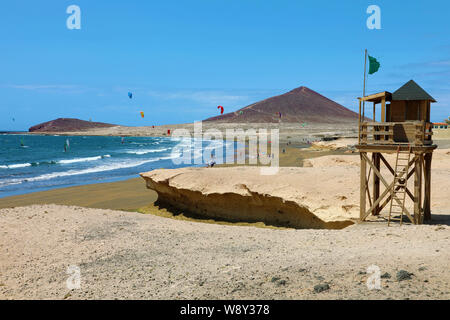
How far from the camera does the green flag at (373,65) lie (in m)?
13.1

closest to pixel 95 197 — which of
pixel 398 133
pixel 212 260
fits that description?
pixel 212 260

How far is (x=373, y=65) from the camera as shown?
13086mm

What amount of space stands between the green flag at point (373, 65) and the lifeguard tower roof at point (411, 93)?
1.59 m

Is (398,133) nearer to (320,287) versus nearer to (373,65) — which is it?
(373,65)

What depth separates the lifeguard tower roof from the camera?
11500 millimetres

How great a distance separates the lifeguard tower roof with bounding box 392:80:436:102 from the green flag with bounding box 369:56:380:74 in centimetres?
159

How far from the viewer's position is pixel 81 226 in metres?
12.6

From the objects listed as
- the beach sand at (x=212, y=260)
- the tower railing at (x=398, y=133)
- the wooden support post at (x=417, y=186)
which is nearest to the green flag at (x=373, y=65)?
the tower railing at (x=398, y=133)

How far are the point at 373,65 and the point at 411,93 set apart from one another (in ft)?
6.63

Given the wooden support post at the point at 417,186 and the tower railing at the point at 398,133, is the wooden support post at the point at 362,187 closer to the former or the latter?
the tower railing at the point at 398,133

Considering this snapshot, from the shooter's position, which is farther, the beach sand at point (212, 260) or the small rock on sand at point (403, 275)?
the beach sand at point (212, 260)
